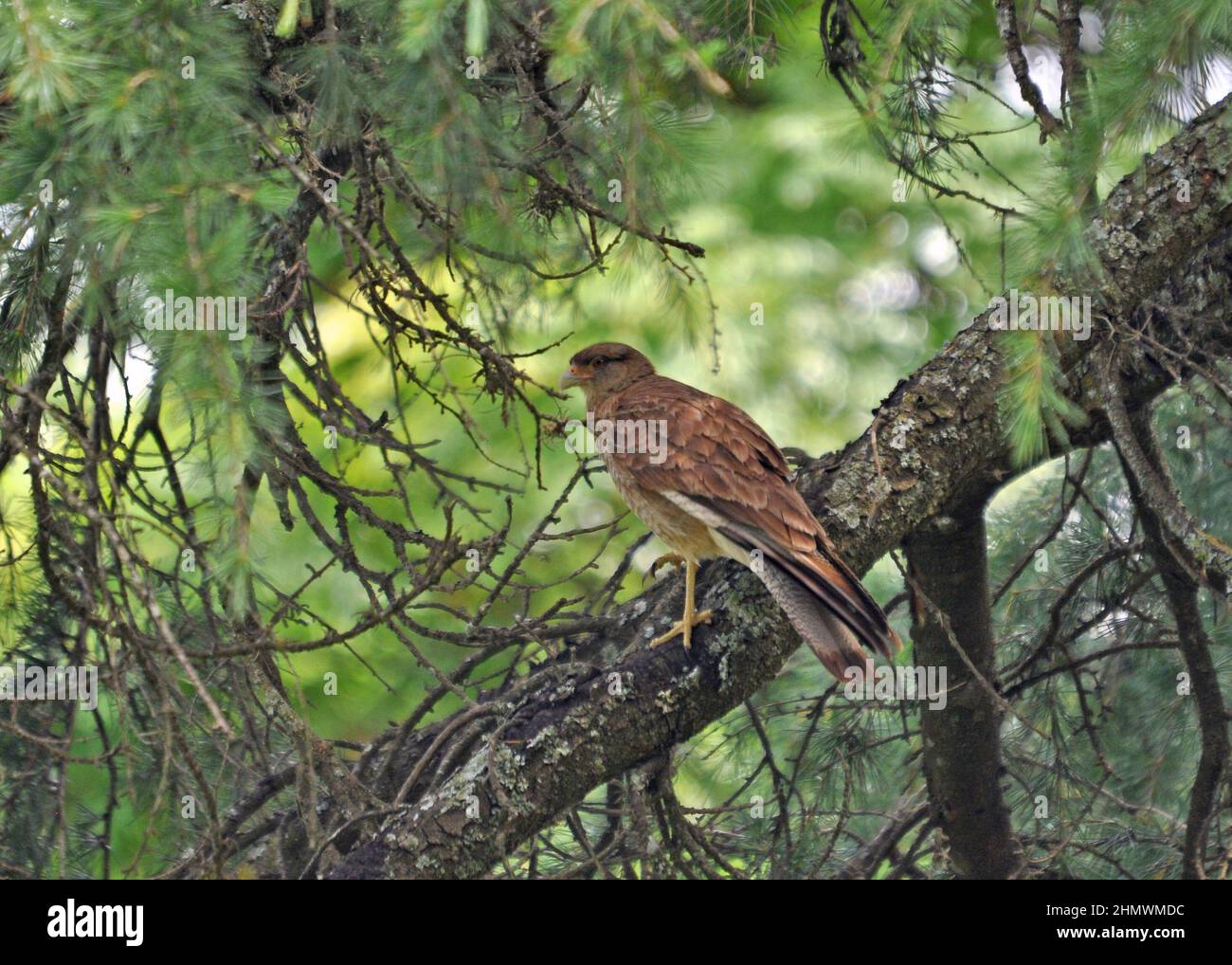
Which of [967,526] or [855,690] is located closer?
[855,690]

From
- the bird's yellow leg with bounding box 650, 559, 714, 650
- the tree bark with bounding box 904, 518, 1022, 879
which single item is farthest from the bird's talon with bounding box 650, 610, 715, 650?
the tree bark with bounding box 904, 518, 1022, 879

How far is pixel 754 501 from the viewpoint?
304cm

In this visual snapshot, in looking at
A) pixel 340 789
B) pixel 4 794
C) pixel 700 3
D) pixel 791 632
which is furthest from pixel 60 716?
pixel 700 3

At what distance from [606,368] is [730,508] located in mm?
1391

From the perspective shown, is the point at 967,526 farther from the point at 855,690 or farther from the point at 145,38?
the point at 145,38

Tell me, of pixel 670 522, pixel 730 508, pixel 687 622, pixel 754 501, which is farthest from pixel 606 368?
pixel 687 622

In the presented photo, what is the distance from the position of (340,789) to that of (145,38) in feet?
4.97

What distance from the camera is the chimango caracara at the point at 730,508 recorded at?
9.01ft

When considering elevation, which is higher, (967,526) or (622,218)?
(622,218)

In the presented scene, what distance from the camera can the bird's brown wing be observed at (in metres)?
2.72

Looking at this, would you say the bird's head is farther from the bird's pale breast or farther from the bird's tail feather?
the bird's tail feather

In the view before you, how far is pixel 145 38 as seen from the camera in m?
1.95

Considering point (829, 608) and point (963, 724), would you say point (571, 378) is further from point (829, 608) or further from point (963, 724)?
point (829, 608)

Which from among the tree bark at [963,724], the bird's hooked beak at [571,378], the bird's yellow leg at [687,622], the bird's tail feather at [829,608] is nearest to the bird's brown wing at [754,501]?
the bird's tail feather at [829,608]
